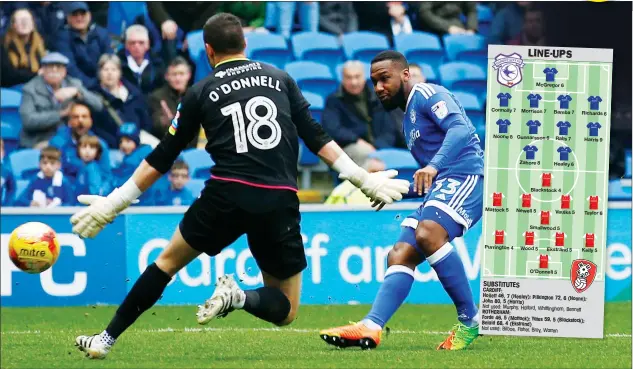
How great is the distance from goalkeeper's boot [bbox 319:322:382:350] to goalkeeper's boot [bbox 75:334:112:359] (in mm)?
1437

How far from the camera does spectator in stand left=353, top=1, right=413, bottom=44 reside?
50.9 ft

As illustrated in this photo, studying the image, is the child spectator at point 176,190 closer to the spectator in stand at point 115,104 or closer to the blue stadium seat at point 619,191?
the spectator in stand at point 115,104

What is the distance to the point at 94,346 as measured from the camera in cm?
721

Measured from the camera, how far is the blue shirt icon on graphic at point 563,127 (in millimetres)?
8180

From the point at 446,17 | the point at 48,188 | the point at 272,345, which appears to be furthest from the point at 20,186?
the point at 272,345

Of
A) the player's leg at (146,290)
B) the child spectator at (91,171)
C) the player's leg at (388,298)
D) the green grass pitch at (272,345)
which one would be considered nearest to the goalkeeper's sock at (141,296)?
the player's leg at (146,290)

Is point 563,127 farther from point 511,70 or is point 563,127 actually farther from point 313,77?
point 313,77

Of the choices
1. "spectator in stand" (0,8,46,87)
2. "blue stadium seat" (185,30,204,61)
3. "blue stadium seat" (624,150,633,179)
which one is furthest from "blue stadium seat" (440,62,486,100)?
"spectator in stand" (0,8,46,87)

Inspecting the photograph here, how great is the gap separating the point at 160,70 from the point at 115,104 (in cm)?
73

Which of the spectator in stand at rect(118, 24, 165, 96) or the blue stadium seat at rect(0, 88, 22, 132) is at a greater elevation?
the spectator in stand at rect(118, 24, 165, 96)

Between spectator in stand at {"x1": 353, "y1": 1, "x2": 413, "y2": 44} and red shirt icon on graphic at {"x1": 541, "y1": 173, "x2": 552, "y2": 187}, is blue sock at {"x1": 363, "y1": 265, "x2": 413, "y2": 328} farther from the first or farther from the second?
spectator in stand at {"x1": 353, "y1": 1, "x2": 413, "y2": 44}

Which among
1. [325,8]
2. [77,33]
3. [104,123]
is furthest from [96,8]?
[325,8]

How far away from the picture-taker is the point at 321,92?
15227 mm

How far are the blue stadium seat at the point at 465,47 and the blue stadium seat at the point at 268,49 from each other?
2130 mm
